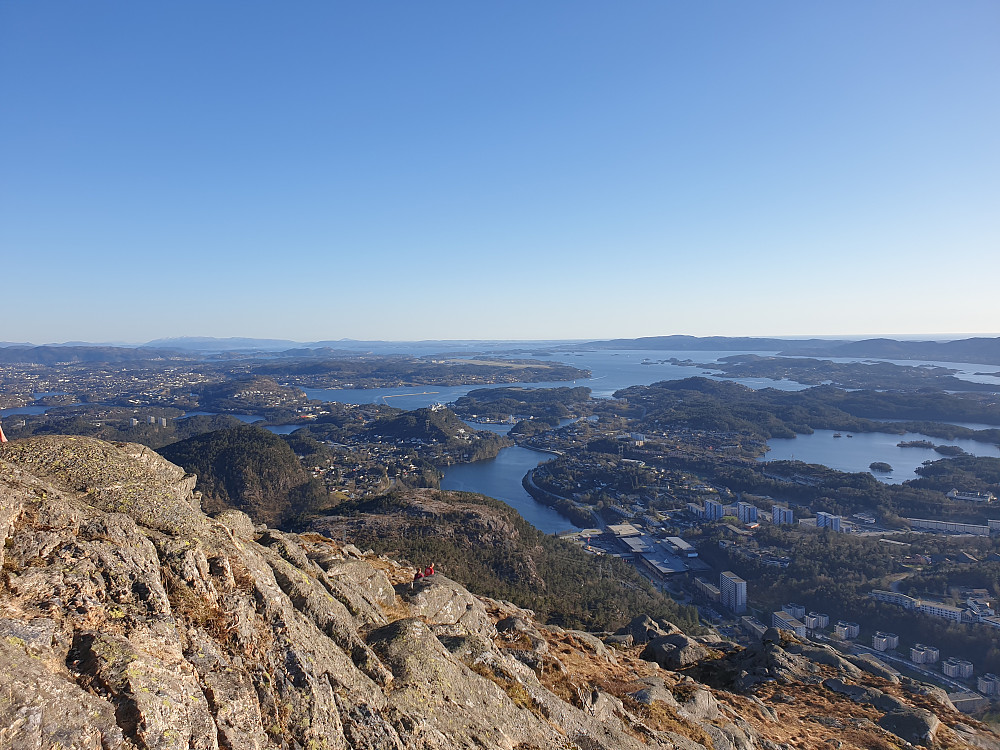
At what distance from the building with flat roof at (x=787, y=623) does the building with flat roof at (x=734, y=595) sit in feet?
6.03

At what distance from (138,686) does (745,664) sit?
13093mm

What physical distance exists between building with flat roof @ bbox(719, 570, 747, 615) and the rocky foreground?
24.9m

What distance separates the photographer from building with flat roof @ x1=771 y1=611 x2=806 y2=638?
93.8 feet

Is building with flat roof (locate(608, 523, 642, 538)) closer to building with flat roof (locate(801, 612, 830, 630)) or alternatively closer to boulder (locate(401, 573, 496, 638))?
building with flat roof (locate(801, 612, 830, 630))

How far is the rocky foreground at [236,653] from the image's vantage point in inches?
134

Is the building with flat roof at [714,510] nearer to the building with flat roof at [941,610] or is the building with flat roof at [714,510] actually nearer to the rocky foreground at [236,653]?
the building with flat roof at [941,610]

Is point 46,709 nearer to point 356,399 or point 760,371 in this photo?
point 356,399

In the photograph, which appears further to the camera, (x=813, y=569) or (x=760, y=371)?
(x=760, y=371)

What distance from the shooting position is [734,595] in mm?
32625

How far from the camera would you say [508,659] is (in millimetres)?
7254

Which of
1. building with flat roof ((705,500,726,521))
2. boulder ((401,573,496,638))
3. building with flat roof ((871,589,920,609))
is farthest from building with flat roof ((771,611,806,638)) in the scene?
boulder ((401,573,496,638))

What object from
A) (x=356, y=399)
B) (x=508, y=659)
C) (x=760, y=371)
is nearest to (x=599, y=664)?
(x=508, y=659)

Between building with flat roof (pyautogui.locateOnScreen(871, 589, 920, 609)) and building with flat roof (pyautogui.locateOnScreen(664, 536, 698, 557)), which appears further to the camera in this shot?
building with flat roof (pyautogui.locateOnScreen(664, 536, 698, 557))

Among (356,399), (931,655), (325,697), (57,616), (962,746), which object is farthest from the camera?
(356,399)
